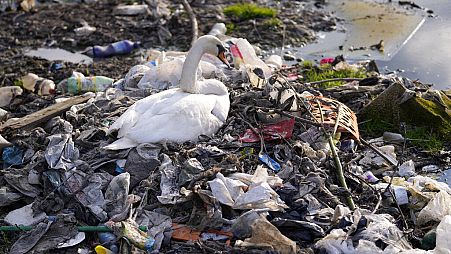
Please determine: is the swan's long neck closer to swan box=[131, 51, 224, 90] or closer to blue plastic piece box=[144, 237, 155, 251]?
swan box=[131, 51, 224, 90]

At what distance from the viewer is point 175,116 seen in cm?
551

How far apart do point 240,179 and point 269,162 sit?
1.21ft

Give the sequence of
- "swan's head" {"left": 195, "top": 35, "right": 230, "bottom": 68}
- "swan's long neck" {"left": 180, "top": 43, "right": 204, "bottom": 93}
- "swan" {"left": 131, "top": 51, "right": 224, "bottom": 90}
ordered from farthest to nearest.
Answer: "swan" {"left": 131, "top": 51, "right": 224, "bottom": 90} → "swan's head" {"left": 195, "top": 35, "right": 230, "bottom": 68} → "swan's long neck" {"left": 180, "top": 43, "right": 204, "bottom": 93}

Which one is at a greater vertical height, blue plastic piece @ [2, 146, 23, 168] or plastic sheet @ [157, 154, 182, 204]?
plastic sheet @ [157, 154, 182, 204]

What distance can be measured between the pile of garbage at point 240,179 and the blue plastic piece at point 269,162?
0.04 feet

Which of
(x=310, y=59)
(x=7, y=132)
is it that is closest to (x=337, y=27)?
(x=310, y=59)

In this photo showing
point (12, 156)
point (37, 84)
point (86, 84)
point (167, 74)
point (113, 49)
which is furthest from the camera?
point (113, 49)

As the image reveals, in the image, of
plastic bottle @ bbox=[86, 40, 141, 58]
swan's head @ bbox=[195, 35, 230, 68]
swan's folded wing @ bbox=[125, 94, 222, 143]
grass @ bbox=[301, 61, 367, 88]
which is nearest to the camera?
swan's folded wing @ bbox=[125, 94, 222, 143]

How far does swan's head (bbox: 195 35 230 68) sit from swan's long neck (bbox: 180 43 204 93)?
59mm

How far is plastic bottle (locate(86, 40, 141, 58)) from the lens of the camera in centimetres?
916

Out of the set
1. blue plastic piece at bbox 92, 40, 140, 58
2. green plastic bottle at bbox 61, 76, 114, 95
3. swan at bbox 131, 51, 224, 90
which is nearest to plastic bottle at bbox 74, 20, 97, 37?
blue plastic piece at bbox 92, 40, 140, 58

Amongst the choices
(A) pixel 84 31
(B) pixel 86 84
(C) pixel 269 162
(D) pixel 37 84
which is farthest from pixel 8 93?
(C) pixel 269 162

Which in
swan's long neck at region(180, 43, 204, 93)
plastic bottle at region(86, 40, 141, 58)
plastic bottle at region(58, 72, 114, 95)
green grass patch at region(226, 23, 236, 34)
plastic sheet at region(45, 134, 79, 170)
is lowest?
plastic bottle at region(86, 40, 141, 58)

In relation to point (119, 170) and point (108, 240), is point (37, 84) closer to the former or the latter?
point (119, 170)
